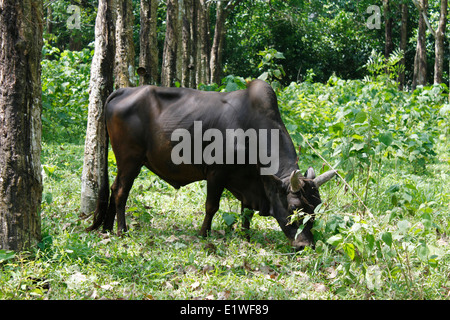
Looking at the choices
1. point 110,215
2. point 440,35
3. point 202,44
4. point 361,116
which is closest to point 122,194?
point 110,215

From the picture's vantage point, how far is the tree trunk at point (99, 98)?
7293 millimetres

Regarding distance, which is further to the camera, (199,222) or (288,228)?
(199,222)

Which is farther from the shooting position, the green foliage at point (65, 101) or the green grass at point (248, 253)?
the green foliage at point (65, 101)

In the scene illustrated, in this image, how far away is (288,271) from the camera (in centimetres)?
558

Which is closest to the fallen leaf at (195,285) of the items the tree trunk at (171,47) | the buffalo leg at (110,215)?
the buffalo leg at (110,215)

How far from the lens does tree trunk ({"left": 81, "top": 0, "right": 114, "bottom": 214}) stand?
729 centimetres

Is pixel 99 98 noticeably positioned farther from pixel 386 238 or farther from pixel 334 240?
pixel 386 238

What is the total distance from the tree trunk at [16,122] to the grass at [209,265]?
1.11 ft

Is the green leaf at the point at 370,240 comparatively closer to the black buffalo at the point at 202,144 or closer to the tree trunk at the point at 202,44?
the black buffalo at the point at 202,144

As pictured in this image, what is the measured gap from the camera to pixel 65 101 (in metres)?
14.0

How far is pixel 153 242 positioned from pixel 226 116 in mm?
1766

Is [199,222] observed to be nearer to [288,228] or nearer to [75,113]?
[288,228]
